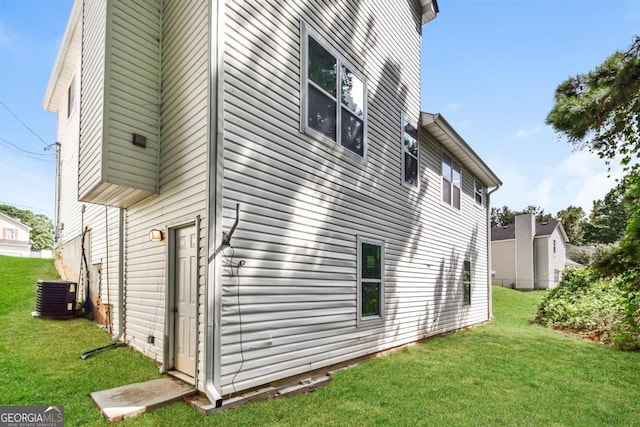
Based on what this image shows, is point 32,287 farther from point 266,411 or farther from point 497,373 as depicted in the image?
point 497,373

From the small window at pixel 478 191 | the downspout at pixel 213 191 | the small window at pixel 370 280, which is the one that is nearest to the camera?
the downspout at pixel 213 191

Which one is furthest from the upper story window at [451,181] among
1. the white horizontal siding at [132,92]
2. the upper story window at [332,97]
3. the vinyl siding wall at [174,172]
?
the white horizontal siding at [132,92]

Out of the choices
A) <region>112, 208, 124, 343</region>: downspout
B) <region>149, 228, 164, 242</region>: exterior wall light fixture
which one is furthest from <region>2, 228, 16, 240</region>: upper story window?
<region>149, 228, 164, 242</region>: exterior wall light fixture

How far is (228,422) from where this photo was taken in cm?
339

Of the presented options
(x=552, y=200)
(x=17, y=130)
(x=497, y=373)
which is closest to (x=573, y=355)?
(x=497, y=373)

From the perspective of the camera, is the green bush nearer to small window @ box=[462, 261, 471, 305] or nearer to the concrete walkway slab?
small window @ box=[462, 261, 471, 305]

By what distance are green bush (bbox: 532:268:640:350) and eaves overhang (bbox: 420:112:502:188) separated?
4112 mm

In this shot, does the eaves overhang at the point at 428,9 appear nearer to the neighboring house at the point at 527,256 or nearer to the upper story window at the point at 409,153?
the upper story window at the point at 409,153

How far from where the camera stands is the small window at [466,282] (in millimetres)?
10844

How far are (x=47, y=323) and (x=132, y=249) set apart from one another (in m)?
2.98

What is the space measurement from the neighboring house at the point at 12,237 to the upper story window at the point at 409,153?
35906 mm

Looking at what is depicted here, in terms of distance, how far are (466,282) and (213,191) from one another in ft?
30.8

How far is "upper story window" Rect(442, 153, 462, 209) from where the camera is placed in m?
10.1

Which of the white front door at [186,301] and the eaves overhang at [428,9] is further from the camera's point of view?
the eaves overhang at [428,9]
